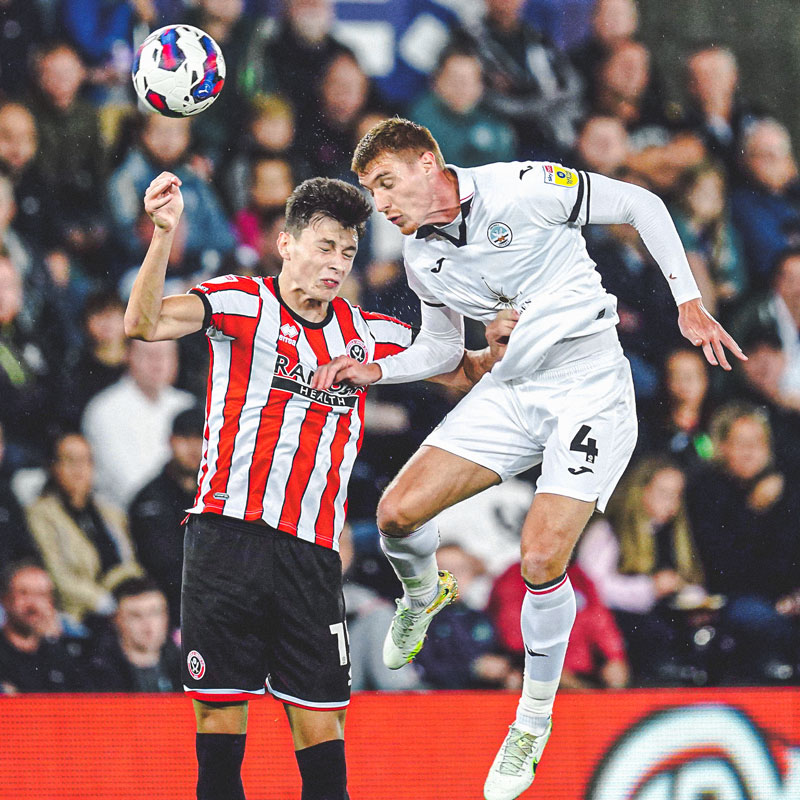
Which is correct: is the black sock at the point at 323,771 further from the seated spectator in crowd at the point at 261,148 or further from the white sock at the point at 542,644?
the seated spectator in crowd at the point at 261,148

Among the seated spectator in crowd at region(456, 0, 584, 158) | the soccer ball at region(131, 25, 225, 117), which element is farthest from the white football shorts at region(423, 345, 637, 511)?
the seated spectator in crowd at region(456, 0, 584, 158)

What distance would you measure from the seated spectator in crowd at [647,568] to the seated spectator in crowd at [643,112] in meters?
1.48

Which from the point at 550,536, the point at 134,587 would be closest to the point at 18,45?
the point at 134,587

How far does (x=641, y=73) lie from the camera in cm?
500

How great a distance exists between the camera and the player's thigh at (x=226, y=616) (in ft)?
8.98

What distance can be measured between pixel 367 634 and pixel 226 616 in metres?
1.99

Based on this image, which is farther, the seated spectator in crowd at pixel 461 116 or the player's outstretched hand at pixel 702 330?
the seated spectator in crowd at pixel 461 116

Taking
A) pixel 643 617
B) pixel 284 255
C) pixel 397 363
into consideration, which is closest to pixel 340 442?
pixel 397 363

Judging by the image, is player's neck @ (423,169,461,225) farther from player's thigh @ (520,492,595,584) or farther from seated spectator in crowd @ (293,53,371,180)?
seated spectator in crowd @ (293,53,371,180)

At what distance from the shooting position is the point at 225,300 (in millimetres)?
2863

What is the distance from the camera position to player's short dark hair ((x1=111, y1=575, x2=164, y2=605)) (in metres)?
4.67

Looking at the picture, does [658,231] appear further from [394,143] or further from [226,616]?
[226,616]

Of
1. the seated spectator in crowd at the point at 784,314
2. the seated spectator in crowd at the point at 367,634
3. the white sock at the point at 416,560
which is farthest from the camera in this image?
the seated spectator in crowd at the point at 784,314

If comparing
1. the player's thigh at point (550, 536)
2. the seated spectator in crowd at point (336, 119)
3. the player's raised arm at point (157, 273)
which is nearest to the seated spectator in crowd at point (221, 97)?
the seated spectator in crowd at point (336, 119)
